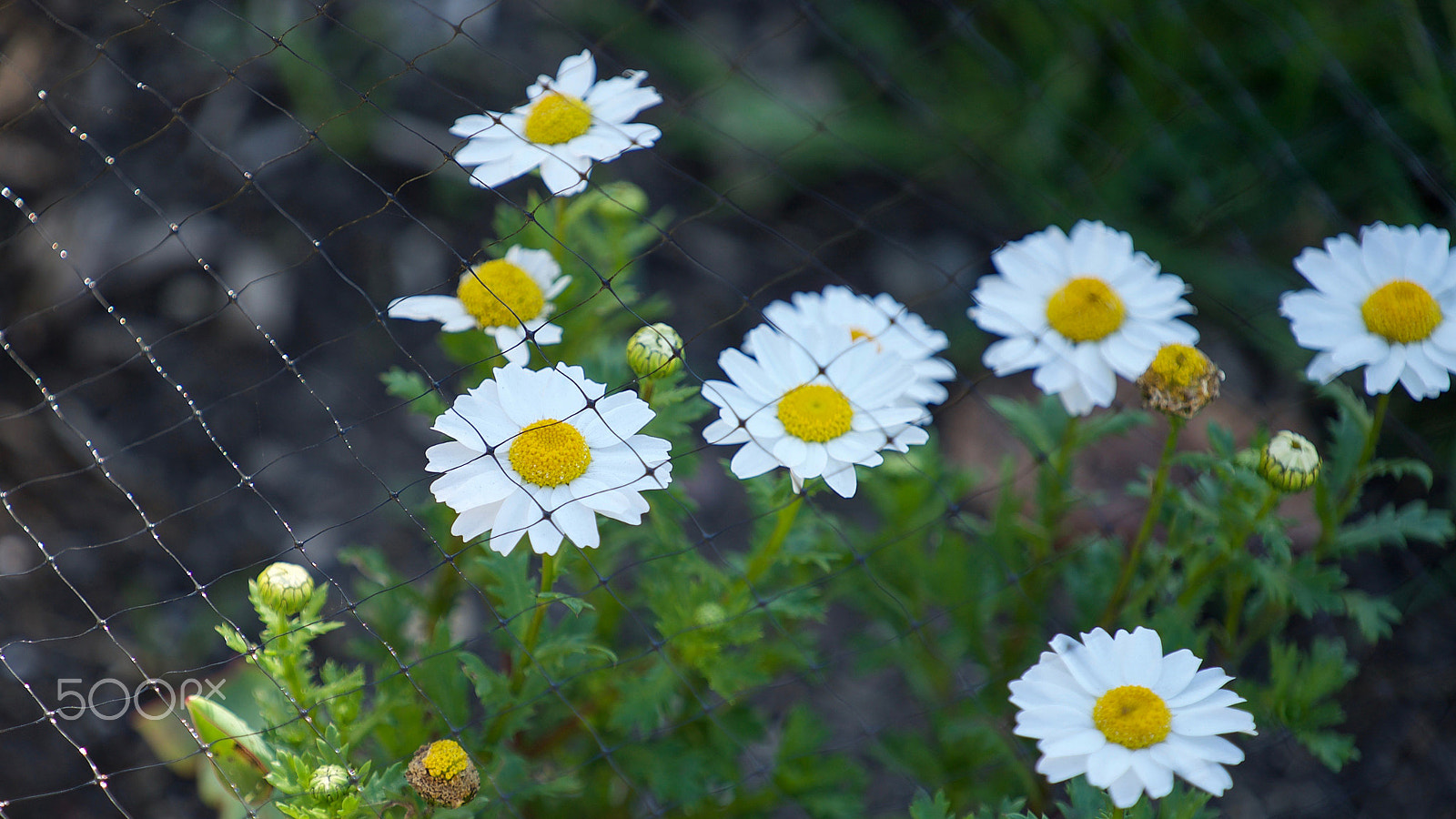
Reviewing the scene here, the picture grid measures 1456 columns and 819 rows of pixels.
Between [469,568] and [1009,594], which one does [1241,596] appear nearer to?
[1009,594]

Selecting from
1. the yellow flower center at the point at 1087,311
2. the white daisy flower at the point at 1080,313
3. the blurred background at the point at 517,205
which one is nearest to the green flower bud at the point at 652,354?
the white daisy flower at the point at 1080,313

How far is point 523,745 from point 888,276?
56.0 inches

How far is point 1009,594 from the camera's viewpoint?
1682mm

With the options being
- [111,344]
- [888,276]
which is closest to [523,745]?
[111,344]

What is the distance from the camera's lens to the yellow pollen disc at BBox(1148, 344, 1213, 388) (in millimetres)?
1257

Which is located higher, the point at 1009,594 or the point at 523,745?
the point at 1009,594

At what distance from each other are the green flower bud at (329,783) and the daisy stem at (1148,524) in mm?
1006

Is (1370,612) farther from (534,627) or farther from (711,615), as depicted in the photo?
(534,627)

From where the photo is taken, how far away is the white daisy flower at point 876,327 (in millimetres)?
1287

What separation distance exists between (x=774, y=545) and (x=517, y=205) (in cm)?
84

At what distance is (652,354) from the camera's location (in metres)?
1.19

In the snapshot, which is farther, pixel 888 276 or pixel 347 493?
pixel 888 276

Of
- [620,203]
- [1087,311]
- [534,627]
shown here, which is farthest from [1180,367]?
[534,627]

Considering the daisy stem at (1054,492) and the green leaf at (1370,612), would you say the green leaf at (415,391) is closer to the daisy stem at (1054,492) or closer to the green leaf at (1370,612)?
the daisy stem at (1054,492)
